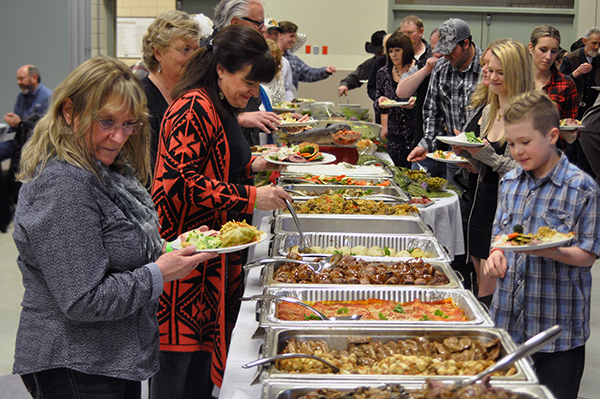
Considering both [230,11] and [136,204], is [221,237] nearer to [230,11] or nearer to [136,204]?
[136,204]

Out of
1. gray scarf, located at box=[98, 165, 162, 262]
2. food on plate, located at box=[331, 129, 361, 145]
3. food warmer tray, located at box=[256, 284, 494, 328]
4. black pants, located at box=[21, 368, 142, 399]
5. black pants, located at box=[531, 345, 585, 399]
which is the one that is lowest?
black pants, located at box=[531, 345, 585, 399]

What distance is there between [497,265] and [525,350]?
0.57 metres

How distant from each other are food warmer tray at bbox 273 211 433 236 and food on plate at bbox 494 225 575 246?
104 centimetres

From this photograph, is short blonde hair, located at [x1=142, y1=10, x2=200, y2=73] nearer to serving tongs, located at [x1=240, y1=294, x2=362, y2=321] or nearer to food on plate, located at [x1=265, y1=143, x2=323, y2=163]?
food on plate, located at [x1=265, y1=143, x2=323, y2=163]

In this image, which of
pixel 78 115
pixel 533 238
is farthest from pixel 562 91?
pixel 78 115

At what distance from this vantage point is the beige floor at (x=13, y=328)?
122 inches

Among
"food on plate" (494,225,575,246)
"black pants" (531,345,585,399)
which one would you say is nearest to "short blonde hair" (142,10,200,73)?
"food on plate" (494,225,575,246)

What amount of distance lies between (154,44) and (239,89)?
73 cm

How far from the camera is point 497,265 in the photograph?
1.79m

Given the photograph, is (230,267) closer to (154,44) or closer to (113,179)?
(113,179)

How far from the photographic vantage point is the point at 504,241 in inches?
65.5

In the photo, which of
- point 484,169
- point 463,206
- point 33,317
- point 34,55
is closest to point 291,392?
point 33,317

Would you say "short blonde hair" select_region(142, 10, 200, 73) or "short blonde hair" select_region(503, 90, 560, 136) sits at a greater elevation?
"short blonde hair" select_region(142, 10, 200, 73)

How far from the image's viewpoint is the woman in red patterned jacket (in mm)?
2029
